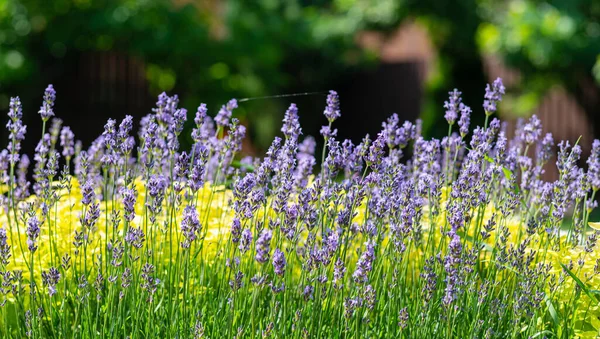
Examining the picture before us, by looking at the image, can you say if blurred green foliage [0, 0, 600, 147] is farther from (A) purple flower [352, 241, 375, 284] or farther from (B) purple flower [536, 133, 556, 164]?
(A) purple flower [352, 241, 375, 284]

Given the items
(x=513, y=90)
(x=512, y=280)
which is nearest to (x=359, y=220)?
(x=512, y=280)

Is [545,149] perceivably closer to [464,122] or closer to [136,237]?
[464,122]

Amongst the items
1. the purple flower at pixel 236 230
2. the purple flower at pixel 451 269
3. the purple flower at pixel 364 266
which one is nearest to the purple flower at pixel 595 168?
the purple flower at pixel 451 269

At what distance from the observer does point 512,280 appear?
3400mm

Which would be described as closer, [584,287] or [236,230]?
[236,230]

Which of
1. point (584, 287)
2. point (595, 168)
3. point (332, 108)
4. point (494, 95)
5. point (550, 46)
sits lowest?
point (584, 287)

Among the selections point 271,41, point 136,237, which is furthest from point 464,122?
point 271,41

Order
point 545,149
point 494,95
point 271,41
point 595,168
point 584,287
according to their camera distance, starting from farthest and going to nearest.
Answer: point 271,41
point 545,149
point 595,168
point 494,95
point 584,287

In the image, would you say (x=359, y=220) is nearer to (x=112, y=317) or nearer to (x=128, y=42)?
(x=112, y=317)

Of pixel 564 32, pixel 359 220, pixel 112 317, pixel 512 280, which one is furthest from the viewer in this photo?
pixel 564 32

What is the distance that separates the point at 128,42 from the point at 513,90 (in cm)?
663

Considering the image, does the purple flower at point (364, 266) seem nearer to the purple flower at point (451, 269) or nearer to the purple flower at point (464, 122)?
the purple flower at point (451, 269)

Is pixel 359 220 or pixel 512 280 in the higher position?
pixel 359 220

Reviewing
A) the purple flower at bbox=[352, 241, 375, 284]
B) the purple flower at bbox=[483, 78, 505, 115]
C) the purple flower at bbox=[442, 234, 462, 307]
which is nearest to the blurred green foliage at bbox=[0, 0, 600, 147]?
the purple flower at bbox=[483, 78, 505, 115]
